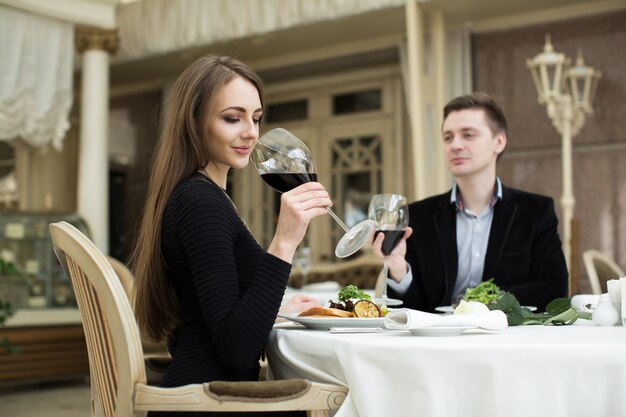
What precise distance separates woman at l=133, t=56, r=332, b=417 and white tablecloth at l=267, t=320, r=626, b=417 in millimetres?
205

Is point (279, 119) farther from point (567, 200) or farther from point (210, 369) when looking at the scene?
point (210, 369)

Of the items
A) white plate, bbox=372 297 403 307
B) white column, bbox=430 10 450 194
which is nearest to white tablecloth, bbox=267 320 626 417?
white plate, bbox=372 297 403 307

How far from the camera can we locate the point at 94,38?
711cm

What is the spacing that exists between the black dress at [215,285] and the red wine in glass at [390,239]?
0.39 meters

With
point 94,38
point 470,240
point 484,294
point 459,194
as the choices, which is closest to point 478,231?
point 470,240

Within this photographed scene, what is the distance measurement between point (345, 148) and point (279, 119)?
1162 millimetres

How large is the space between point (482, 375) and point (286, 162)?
1.97 feet

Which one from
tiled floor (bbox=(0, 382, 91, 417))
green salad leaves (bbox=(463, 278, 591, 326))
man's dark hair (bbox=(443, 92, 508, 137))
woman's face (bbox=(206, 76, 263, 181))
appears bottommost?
tiled floor (bbox=(0, 382, 91, 417))

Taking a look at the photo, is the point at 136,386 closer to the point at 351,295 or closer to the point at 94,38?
the point at 351,295

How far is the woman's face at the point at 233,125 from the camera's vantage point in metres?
1.68

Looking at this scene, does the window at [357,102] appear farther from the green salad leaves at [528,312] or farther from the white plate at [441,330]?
the white plate at [441,330]

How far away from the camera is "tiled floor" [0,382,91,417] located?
177 inches

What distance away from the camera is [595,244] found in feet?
21.6

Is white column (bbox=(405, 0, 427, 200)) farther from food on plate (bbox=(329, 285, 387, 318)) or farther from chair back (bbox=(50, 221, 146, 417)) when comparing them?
chair back (bbox=(50, 221, 146, 417))
